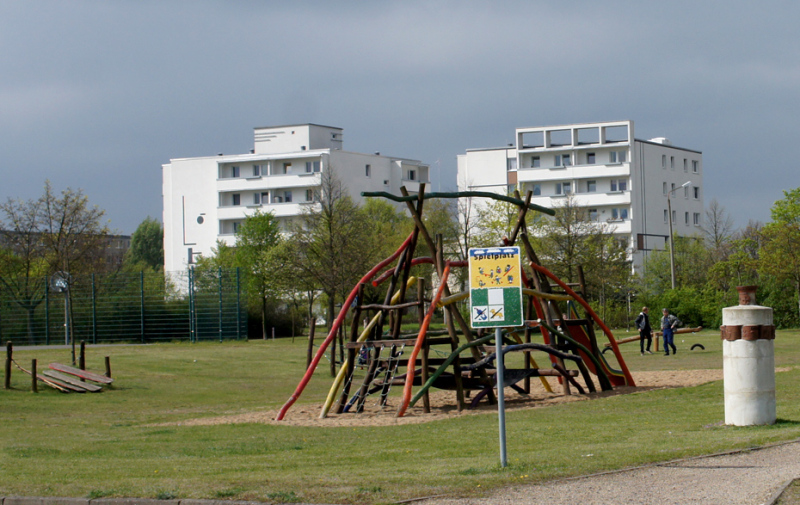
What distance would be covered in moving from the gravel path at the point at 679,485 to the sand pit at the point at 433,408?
8.19m

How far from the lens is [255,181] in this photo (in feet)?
331

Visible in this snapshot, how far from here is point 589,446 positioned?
11703mm

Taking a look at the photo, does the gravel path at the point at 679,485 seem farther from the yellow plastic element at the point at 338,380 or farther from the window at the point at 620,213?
the window at the point at 620,213

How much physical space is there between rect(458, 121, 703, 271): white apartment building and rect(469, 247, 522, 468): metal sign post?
8508 cm

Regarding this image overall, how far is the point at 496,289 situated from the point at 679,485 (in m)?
2.79

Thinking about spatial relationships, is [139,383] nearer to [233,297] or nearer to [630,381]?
[630,381]

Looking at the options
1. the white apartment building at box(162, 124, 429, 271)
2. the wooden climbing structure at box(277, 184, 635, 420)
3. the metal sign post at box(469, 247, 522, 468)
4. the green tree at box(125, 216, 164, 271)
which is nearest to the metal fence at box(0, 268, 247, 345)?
the wooden climbing structure at box(277, 184, 635, 420)

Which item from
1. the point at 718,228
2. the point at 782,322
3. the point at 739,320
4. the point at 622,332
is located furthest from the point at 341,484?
the point at 718,228

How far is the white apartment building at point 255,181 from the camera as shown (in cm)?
10025

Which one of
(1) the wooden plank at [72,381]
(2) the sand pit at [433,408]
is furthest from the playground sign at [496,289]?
(1) the wooden plank at [72,381]

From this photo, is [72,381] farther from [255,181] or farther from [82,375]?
[255,181]

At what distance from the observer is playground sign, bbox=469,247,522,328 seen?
10.1m

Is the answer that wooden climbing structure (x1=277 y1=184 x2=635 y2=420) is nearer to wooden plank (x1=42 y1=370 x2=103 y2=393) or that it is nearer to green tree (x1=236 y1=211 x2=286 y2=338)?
wooden plank (x1=42 y1=370 x2=103 y2=393)

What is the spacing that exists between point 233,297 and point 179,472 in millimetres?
40572
